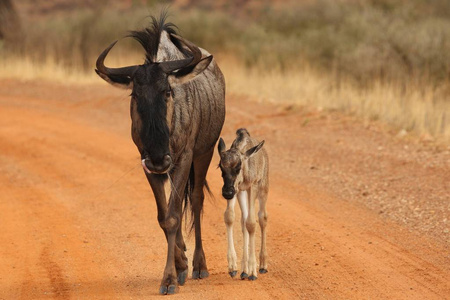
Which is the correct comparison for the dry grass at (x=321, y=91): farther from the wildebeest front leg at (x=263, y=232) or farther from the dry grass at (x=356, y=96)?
the wildebeest front leg at (x=263, y=232)

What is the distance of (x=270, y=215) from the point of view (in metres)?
10.2

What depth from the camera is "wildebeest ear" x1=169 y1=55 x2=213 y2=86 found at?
7.44 m

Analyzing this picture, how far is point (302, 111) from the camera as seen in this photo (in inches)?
657

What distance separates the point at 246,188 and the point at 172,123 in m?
0.92

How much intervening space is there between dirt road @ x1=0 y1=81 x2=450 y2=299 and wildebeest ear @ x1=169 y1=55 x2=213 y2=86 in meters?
1.91

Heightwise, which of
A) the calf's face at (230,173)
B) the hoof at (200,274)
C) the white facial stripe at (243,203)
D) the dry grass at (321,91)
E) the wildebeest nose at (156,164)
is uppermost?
the wildebeest nose at (156,164)

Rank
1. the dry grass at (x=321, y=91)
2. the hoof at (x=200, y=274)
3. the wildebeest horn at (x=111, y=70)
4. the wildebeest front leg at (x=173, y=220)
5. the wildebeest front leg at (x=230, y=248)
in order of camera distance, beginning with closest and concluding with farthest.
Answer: the wildebeest horn at (x=111, y=70)
the wildebeest front leg at (x=173, y=220)
the wildebeest front leg at (x=230, y=248)
the hoof at (x=200, y=274)
the dry grass at (x=321, y=91)

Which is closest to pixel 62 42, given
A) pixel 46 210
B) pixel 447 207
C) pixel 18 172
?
pixel 18 172

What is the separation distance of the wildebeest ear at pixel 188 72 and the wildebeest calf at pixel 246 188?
0.71 meters

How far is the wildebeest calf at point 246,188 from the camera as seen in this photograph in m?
7.44

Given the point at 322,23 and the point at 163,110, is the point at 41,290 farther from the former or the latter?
the point at 322,23

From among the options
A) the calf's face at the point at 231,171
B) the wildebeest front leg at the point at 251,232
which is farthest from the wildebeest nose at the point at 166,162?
the wildebeest front leg at the point at 251,232

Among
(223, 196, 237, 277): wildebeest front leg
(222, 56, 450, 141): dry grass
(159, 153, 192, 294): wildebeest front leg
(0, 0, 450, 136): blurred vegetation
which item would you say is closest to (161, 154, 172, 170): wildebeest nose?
(159, 153, 192, 294): wildebeest front leg

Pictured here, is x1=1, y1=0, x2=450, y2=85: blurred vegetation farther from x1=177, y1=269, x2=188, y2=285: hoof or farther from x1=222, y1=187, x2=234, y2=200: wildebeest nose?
x1=222, y1=187, x2=234, y2=200: wildebeest nose
